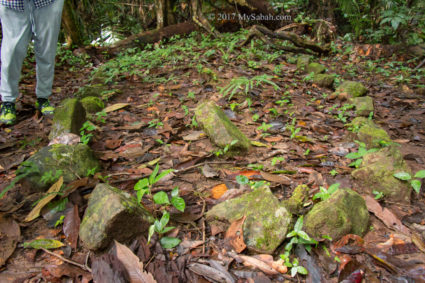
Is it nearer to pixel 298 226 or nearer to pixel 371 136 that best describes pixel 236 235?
pixel 298 226

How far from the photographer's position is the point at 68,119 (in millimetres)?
2602

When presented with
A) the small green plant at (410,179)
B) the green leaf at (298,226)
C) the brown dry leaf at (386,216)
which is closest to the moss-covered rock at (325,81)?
the small green plant at (410,179)

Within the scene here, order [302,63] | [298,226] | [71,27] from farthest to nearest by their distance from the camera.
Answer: [71,27] < [302,63] < [298,226]

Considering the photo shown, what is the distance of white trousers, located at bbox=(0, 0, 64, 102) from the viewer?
8.89 ft

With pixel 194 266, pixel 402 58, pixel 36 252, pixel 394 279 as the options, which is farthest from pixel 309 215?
pixel 402 58

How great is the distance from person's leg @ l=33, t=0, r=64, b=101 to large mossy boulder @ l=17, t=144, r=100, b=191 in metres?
1.56

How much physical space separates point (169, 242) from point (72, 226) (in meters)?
0.61

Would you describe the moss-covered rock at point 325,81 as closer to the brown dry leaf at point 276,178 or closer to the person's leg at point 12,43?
the brown dry leaf at point 276,178

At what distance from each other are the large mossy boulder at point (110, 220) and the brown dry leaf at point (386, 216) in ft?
4.67

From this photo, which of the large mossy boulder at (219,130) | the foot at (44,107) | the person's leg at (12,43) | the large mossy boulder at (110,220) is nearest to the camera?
the large mossy boulder at (110,220)

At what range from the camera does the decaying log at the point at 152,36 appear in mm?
6461

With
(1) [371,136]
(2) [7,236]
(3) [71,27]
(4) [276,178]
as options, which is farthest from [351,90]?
(3) [71,27]

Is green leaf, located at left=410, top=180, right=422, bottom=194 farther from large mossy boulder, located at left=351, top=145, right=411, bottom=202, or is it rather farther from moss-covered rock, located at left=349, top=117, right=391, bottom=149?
moss-covered rock, located at left=349, top=117, right=391, bottom=149

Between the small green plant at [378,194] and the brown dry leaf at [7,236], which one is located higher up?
the brown dry leaf at [7,236]
